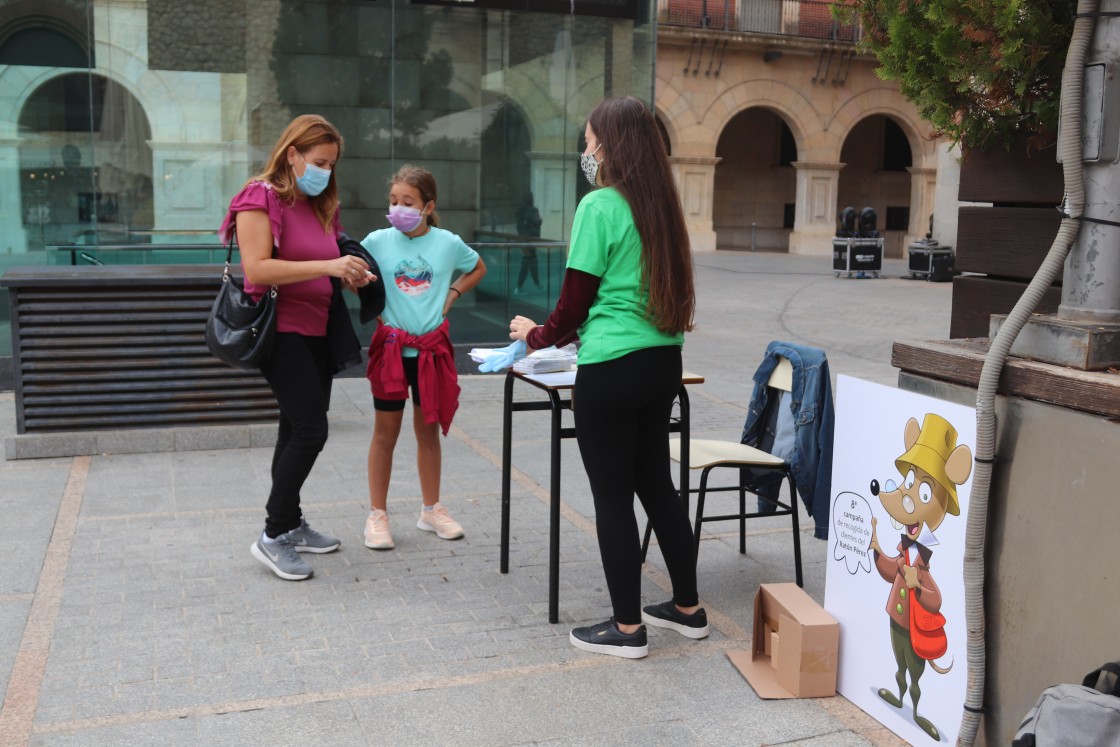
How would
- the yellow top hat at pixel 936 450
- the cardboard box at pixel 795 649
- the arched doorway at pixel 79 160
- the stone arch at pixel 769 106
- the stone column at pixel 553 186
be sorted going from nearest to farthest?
the yellow top hat at pixel 936 450 → the cardboard box at pixel 795 649 → the arched doorway at pixel 79 160 → the stone column at pixel 553 186 → the stone arch at pixel 769 106

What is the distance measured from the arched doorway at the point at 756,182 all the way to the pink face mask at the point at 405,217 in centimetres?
3671

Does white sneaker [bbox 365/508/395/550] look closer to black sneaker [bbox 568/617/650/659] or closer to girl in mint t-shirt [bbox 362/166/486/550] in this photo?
girl in mint t-shirt [bbox 362/166/486/550]

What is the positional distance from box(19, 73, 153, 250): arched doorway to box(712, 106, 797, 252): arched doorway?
32.5m

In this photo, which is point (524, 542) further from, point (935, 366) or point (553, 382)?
point (935, 366)

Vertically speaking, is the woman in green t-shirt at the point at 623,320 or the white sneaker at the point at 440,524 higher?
the woman in green t-shirt at the point at 623,320

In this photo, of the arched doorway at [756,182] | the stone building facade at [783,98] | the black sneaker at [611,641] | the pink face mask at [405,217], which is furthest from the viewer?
the arched doorway at [756,182]

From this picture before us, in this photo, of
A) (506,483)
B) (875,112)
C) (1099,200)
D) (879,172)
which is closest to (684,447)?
(506,483)

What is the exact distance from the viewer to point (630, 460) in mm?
4016

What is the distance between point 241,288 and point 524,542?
5.86ft

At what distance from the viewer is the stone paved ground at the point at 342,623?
3.57 m

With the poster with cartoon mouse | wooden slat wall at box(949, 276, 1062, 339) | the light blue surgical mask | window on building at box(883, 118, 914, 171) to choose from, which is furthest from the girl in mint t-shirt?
window on building at box(883, 118, 914, 171)

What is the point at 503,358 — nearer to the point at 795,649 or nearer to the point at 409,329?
the point at 409,329

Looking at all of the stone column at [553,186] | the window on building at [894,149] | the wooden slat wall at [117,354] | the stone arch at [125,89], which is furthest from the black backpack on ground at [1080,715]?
the window on building at [894,149]

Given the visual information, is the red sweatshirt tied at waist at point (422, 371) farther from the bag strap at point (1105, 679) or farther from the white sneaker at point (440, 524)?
the bag strap at point (1105, 679)
